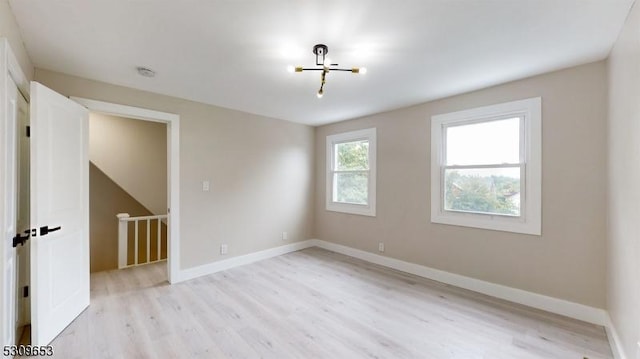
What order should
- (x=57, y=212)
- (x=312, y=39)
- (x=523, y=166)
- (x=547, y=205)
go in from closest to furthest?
(x=312, y=39)
(x=57, y=212)
(x=547, y=205)
(x=523, y=166)

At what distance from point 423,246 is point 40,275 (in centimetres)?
388

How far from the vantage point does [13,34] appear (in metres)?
1.81

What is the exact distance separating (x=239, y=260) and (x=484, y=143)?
3684 mm

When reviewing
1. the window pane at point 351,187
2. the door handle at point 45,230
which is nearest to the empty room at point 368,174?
the door handle at point 45,230

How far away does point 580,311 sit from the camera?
249 centimetres

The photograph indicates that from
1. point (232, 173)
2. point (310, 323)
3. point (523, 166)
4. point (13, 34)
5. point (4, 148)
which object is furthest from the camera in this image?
point (232, 173)

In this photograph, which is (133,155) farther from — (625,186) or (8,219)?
(625,186)

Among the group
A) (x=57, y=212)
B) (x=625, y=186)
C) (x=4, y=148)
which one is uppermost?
(x=4, y=148)

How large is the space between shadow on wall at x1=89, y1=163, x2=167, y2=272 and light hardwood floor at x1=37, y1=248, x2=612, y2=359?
6.72 feet

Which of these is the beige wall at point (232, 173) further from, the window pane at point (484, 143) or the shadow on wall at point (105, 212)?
the window pane at point (484, 143)

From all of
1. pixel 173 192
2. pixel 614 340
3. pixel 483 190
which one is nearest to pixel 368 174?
pixel 483 190

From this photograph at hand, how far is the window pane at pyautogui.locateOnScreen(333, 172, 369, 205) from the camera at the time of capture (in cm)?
448

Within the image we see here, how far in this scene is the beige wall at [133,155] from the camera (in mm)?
4340

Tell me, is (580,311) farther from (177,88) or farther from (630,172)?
(177,88)
